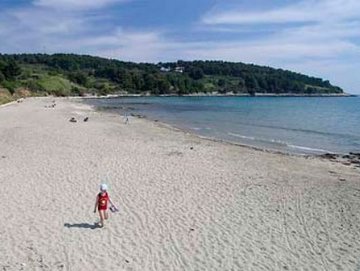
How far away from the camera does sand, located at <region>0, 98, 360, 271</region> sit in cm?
1023

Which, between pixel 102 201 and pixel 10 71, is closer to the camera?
pixel 102 201

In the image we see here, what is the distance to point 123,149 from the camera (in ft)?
87.0

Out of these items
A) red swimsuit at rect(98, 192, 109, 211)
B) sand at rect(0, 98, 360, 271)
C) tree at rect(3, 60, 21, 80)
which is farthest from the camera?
tree at rect(3, 60, 21, 80)

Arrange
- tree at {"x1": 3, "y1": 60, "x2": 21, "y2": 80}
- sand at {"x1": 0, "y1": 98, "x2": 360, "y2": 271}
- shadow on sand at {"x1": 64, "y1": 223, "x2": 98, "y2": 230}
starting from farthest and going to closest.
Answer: tree at {"x1": 3, "y1": 60, "x2": 21, "y2": 80} → shadow on sand at {"x1": 64, "y1": 223, "x2": 98, "y2": 230} → sand at {"x1": 0, "y1": 98, "x2": 360, "y2": 271}

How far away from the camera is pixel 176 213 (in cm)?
1364

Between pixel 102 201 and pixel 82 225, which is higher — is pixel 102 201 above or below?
above

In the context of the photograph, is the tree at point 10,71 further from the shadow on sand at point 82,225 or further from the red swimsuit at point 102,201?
the red swimsuit at point 102,201

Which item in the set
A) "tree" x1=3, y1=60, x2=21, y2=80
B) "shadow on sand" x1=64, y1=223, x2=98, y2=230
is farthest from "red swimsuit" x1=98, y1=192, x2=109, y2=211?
"tree" x1=3, y1=60, x2=21, y2=80

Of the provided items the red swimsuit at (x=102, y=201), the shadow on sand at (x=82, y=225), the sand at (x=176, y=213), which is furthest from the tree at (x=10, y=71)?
the red swimsuit at (x=102, y=201)

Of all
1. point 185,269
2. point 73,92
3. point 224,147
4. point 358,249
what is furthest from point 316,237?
point 73,92

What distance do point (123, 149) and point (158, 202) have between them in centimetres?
1206

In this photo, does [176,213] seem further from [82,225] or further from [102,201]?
[82,225]

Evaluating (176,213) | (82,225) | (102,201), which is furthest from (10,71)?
(102,201)

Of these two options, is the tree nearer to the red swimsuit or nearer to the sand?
the sand
